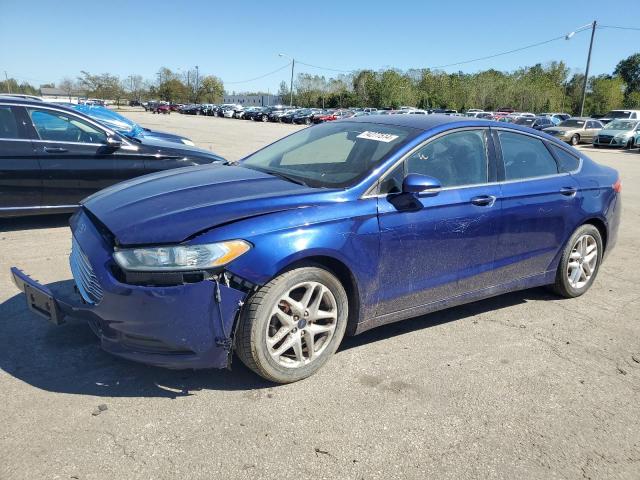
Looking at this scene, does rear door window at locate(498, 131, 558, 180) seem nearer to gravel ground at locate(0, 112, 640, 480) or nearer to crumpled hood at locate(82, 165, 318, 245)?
gravel ground at locate(0, 112, 640, 480)

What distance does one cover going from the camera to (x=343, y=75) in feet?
309

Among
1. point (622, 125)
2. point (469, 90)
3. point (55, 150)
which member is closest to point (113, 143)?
point (55, 150)

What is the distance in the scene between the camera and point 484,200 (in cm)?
379

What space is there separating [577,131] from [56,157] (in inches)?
1105

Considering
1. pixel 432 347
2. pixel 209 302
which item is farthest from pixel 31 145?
pixel 432 347

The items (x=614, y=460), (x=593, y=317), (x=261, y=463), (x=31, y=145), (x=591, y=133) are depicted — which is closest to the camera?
(x=261, y=463)

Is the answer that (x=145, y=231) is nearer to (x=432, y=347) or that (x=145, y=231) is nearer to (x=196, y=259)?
(x=196, y=259)

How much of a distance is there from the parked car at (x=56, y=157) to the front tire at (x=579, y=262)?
5003mm

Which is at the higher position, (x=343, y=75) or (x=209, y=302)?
(x=343, y=75)

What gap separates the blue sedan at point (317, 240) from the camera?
8.95 ft

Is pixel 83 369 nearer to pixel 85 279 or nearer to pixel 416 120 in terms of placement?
pixel 85 279

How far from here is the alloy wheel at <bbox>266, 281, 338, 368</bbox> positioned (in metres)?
2.98

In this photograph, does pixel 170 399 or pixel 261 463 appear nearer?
pixel 261 463

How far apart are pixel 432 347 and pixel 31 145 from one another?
16.8 ft
